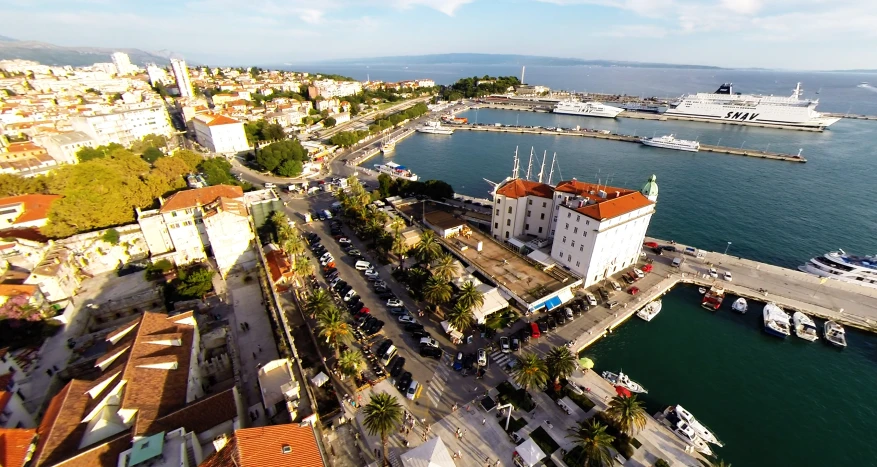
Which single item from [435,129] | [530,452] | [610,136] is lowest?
[530,452]

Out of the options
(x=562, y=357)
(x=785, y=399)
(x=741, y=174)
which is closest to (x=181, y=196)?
(x=562, y=357)

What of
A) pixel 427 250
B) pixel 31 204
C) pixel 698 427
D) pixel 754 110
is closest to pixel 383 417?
pixel 427 250

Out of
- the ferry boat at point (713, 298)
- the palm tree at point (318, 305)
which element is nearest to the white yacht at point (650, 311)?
the ferry boat at point (713, 298)

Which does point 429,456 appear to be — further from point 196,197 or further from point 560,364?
point 196,197

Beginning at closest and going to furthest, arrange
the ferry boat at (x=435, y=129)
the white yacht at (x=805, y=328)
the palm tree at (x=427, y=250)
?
the white yacht at (x=805, y=328) < the palm tree at (x=427, y=250) < the ferry boat at (x=435, y=129)

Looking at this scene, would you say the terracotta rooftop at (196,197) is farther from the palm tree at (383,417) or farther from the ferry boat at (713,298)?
the ferry boat at (713,298)

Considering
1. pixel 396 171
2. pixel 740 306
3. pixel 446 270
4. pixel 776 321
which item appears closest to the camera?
pixel 776 321

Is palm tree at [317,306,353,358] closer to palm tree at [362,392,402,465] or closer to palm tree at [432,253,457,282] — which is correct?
→ palm tree at [362,392,402,465]

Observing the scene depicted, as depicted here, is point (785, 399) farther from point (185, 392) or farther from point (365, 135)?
point (365, 135)
